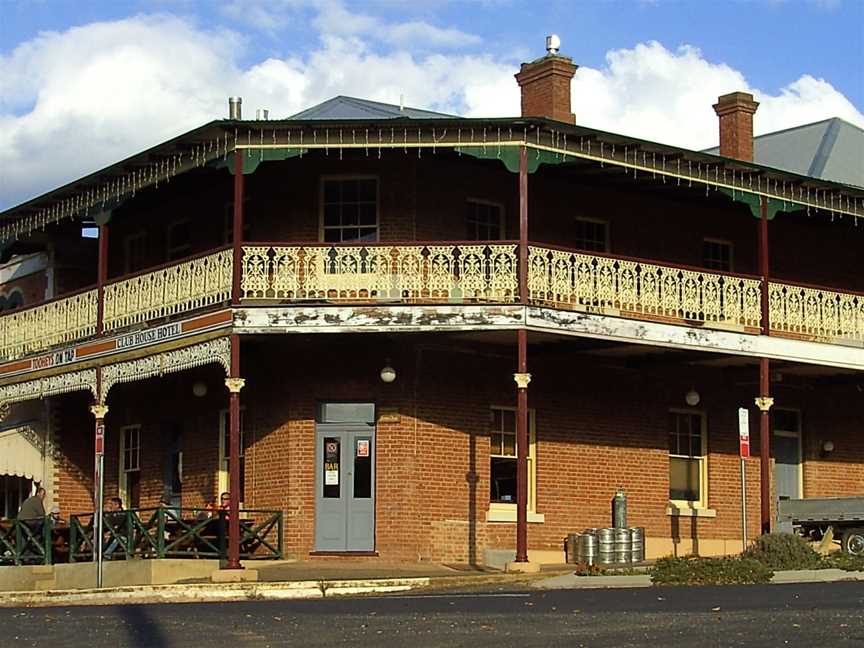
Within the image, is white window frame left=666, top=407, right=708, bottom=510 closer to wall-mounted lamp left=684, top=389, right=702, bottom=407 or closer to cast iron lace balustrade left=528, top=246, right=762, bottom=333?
wall-mounted lamp left=684, top=389, right=702, bottom=407

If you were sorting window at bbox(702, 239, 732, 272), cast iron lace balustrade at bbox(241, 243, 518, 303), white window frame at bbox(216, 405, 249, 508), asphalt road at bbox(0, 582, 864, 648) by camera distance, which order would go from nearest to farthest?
asphalt road at bbox(0, 582, 864, 648), cast iron lace balustrade at bbox(241, 243, 518, 303), white window frame at bbox(216, 405, 249, 508), window at bbox(702, 239, 732, 272)

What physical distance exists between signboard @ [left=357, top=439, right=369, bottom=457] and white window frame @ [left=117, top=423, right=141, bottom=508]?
566cm

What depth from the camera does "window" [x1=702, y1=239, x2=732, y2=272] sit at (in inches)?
1203

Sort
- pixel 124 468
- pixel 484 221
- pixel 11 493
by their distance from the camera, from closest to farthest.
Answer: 1. pixel 484 221
2. pixel 124 468
3. pixel 11 493

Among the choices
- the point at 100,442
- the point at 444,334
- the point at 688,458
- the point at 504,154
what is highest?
the point at 504,154

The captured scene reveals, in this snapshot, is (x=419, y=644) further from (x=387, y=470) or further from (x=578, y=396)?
(x=578, y=396)

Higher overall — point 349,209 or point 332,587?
point 349,209

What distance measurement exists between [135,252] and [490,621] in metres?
17.6

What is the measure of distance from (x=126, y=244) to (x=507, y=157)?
397 inches

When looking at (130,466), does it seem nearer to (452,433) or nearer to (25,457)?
(25,457)

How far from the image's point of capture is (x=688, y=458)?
29797 mm

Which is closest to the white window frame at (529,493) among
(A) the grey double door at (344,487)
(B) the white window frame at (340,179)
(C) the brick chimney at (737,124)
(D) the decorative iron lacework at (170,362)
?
(A) the grey double door at (344,487)

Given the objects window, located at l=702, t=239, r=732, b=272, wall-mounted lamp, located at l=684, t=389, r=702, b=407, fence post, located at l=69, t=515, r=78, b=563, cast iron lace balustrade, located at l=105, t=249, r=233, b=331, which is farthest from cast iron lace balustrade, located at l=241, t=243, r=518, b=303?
window, located at l=702, t=239, r=732, b=272

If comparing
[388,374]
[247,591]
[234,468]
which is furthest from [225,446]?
[247,591]
